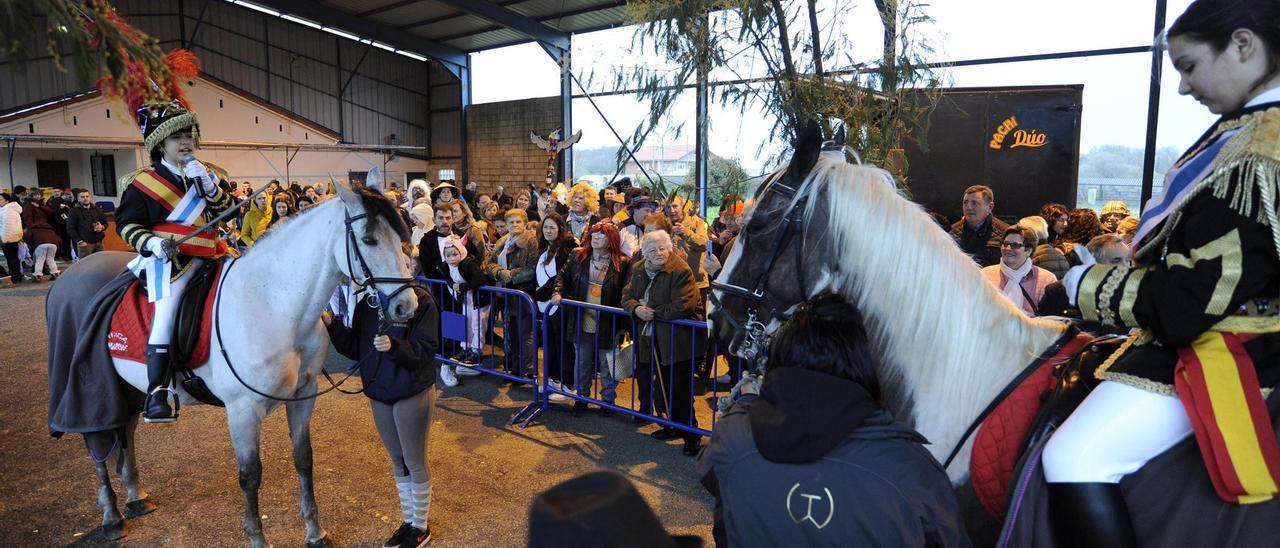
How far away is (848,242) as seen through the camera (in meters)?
1.99

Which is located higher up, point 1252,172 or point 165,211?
point 1252,172

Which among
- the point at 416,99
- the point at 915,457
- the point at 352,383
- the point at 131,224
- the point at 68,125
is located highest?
the point at 416,99

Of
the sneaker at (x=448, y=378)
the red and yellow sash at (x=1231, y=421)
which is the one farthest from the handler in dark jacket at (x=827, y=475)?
the sneaker at (x=448, y=378)

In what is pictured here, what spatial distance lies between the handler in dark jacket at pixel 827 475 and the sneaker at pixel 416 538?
2743 mm

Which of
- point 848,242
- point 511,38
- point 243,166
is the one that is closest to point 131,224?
point 848,242

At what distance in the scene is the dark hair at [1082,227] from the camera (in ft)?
19.9

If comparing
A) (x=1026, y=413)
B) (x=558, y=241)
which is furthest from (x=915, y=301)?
(x=558, y=241)

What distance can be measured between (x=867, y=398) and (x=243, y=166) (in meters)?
27.1

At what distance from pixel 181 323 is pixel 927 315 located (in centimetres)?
362

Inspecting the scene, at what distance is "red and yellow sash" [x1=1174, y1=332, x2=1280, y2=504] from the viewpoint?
1420mm

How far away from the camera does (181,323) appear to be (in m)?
3.55

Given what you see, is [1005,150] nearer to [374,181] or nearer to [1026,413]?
Answer: [1026,413]

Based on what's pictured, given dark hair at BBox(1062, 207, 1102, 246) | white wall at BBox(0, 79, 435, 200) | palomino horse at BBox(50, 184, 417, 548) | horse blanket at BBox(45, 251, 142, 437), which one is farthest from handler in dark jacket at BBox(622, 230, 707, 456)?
white wall at BBox(0, 79, 435, 200)

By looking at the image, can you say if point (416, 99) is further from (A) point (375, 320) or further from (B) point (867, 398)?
(B) point (867, 398)
